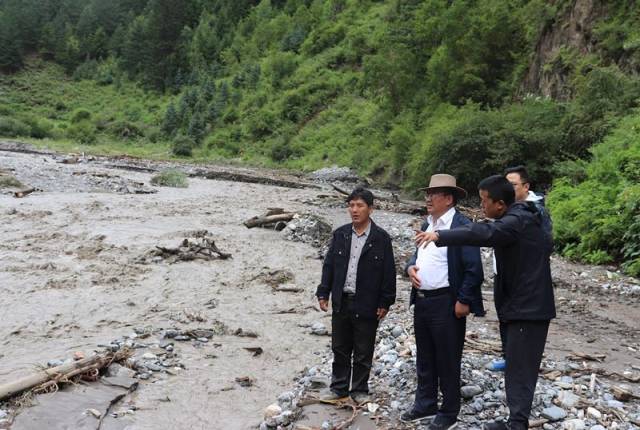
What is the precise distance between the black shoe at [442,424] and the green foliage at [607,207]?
836 cm

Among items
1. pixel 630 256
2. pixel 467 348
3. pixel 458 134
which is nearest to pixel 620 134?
pixel 630 256

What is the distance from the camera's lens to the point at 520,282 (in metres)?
4.04

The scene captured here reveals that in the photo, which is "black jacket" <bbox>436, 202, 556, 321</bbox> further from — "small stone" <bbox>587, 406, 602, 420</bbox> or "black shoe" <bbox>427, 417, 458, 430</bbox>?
"small stone" <bbox>587, 406, 602, 420</bbox>

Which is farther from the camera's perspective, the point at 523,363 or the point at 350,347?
the point at 350,347

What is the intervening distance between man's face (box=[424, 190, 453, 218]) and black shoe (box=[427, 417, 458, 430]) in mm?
1685

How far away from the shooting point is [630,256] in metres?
11.7

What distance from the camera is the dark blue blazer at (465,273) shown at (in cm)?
437

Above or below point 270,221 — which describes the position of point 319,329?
below

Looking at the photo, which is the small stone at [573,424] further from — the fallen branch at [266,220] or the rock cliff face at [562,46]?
the rock cliff face at [562,46]

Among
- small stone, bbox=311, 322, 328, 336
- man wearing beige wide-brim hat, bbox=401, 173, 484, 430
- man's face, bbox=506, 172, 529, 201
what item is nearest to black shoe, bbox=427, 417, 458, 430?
man wearing beige wide-brim hat, bbox=401, 173, 484, 430

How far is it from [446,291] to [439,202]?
2.40 feet

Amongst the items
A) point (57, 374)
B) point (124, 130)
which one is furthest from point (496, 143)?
point (124, 130)

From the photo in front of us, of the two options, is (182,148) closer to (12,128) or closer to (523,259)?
(12,128)

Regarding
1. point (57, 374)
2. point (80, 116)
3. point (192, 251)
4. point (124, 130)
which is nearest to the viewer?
point (57, 374)
